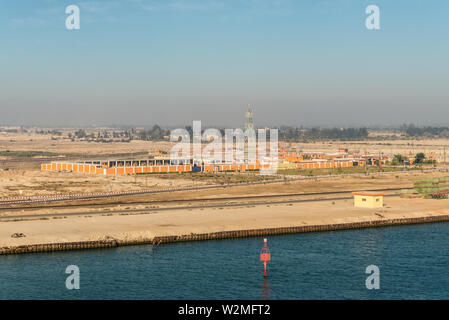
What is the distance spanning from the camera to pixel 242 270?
54.5 meters

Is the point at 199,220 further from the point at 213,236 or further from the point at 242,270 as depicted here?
the point at 242,270

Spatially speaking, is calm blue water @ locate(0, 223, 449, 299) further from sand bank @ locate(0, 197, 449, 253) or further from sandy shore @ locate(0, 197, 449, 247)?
sandy shore @ locate(0, 197, 449, 247)

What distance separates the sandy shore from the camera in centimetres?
6563

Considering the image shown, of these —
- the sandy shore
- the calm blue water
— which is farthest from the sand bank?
the calm blue water

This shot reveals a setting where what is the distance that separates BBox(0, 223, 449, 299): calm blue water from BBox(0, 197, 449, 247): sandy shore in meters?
3.64

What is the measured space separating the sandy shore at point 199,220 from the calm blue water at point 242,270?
3.64 metres

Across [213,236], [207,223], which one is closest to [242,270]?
[213,236]

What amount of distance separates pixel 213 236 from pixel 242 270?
14405 millimetres

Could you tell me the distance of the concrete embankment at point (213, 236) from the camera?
61259mm

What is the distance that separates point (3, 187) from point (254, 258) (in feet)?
241

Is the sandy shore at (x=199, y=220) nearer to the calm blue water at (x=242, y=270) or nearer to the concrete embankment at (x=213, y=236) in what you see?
the concrete embankment at (x=213, y=236)

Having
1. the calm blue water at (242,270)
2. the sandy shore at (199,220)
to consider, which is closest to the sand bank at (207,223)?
the sandy shore at (199,220)
